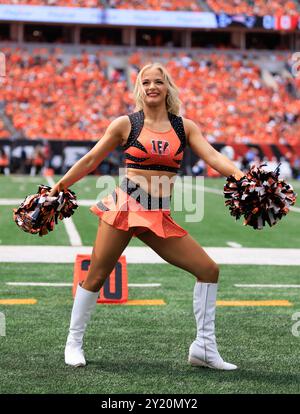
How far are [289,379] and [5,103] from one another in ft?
97.7

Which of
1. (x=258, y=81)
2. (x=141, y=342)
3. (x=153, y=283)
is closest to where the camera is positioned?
(x=141, y=342)

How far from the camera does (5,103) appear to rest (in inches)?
1292

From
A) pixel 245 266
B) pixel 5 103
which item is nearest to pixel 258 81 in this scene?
pixel 5 103

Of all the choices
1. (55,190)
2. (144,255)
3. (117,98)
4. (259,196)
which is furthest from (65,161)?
(259,196)

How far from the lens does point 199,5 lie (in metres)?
40.3

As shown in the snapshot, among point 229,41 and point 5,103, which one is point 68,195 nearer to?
point 5,103

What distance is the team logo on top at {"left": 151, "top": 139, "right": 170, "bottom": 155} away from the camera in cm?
431

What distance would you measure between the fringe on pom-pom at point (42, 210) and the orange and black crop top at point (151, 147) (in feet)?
1.31

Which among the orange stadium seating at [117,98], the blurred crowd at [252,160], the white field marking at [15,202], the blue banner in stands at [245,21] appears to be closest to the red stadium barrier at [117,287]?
the white field marking at [15,202]

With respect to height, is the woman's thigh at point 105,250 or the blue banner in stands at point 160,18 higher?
the blue banner in stands at point 160,18

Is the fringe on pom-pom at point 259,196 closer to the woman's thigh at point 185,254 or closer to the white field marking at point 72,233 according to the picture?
the woman's thigh at point 185,254

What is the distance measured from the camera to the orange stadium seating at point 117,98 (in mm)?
31594

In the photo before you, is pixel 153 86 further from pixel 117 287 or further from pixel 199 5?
pixel 199 5

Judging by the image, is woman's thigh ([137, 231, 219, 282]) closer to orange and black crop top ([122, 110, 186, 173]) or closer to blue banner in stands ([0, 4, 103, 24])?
orange and black crop top ([122, 110, 186, 173])
